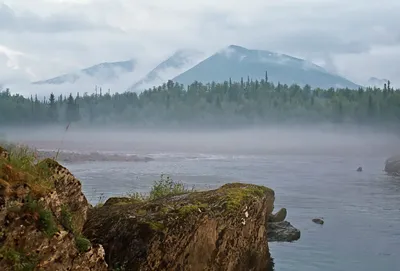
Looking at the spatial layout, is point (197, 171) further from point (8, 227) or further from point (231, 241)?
point (8, 227)

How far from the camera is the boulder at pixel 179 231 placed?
11148mm

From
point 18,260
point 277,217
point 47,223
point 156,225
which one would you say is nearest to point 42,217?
point 47,223

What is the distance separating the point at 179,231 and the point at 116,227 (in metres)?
1.27

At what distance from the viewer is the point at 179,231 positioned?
11773mm

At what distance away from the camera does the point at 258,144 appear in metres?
161

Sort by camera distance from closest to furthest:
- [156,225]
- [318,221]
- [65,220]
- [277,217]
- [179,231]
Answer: [65,220]
[156,225]
[179,231]
[277,217]
[318,221]

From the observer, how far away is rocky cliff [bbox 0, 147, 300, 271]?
804 cm

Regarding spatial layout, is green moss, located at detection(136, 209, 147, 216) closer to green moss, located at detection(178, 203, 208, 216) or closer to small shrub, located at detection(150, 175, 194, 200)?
green moss, located at detection(178, 203, 208, 216)

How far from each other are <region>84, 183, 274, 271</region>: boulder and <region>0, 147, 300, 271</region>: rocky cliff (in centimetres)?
2

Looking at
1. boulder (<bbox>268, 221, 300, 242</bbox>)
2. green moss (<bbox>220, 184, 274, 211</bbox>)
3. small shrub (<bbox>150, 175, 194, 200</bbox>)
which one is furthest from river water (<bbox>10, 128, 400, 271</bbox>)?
green moss (<bbox>220, 184, 274, 211</bbox>)

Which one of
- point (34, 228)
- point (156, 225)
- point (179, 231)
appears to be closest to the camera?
point (34, 228)

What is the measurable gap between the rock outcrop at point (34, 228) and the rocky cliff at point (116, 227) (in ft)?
0.04

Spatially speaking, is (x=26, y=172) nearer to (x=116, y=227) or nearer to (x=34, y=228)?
(x=34, y=228)

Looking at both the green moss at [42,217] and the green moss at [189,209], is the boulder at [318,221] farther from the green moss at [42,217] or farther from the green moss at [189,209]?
the green moss at [42,217]
